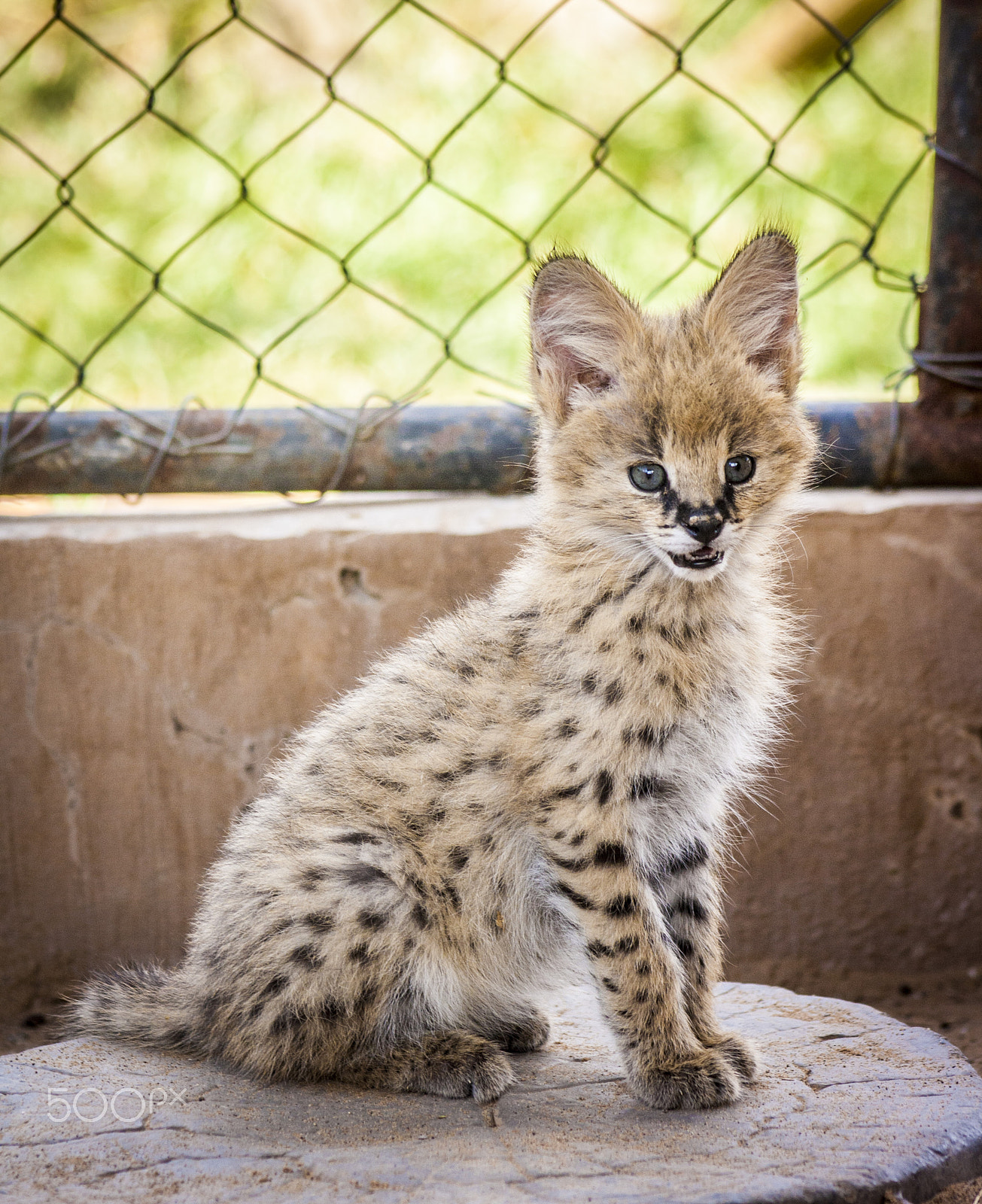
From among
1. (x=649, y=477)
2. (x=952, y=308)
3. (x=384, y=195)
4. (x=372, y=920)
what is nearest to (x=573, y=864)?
(x=372, y=920)

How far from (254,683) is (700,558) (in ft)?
5.08

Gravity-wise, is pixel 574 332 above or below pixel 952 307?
below

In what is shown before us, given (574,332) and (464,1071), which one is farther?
(574,332)

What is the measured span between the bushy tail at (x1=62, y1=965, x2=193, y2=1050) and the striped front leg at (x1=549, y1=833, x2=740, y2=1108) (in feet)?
3.01

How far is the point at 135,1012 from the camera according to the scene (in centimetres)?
299

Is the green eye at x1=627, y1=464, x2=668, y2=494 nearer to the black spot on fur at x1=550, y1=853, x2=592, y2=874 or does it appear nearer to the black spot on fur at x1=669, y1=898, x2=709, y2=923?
the black spot on fur at x1=550, y1=853, x2=592, y2=874

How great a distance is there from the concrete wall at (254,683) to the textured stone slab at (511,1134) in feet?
2.79

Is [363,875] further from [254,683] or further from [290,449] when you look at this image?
[290,449]

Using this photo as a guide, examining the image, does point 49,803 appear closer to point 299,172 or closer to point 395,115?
point 299,172

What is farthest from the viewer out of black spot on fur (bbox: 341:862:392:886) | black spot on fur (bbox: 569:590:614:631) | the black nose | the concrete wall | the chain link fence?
the chain link fence

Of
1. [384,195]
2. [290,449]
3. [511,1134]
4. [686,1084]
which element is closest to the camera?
[511,1134]

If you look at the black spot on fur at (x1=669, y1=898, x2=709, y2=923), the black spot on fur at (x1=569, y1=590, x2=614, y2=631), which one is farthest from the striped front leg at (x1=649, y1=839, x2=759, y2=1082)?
the black spot on fur at (x1=569, y1=590, x2=614, y2=631)

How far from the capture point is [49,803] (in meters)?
3.73

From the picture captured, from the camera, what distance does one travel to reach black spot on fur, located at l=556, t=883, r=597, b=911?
8.71 feet
